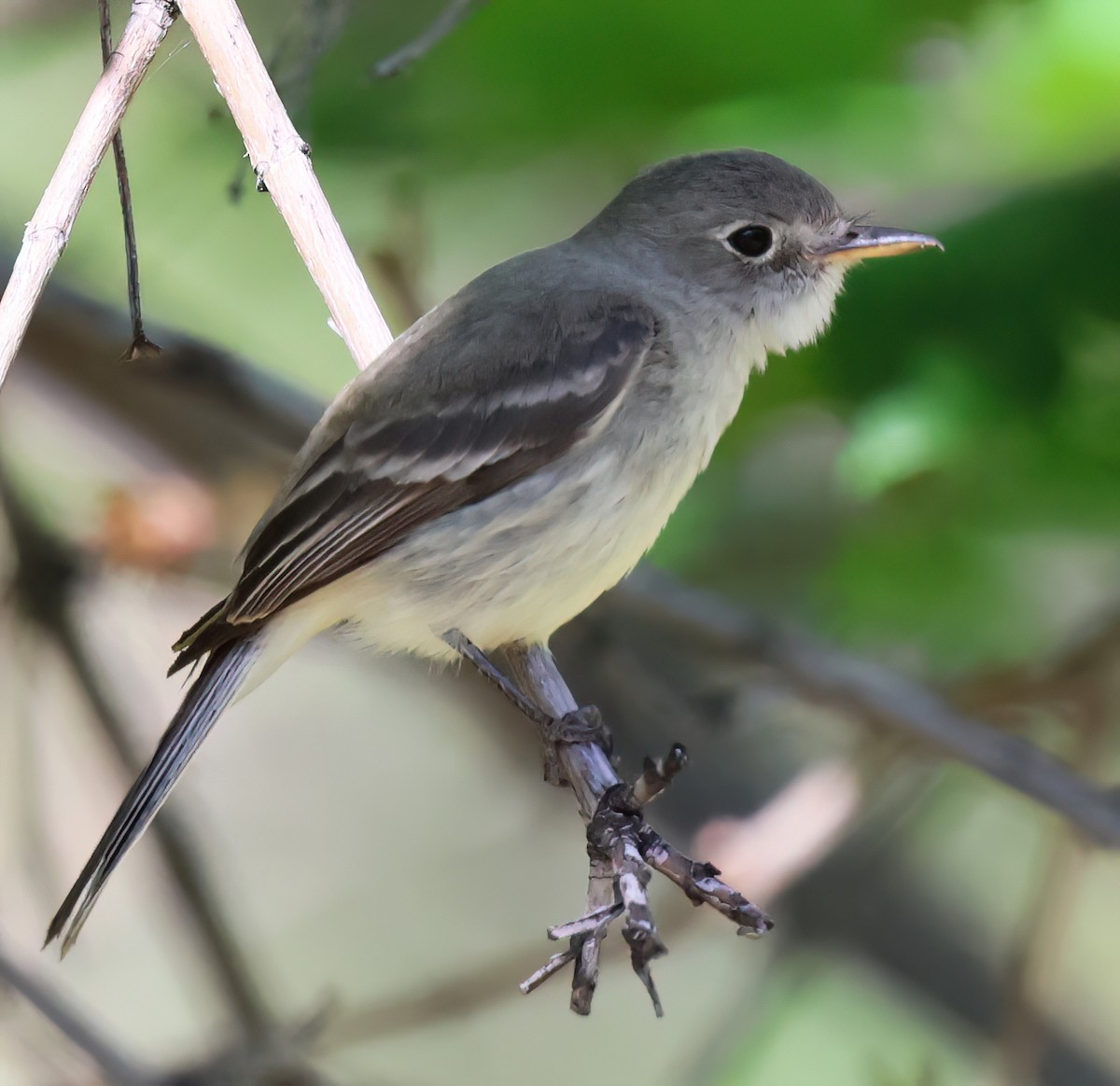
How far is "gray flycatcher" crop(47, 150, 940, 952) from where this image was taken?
2428mm

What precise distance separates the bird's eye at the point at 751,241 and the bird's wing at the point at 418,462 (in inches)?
16.4

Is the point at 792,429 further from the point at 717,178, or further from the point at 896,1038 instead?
the point at 896,1038

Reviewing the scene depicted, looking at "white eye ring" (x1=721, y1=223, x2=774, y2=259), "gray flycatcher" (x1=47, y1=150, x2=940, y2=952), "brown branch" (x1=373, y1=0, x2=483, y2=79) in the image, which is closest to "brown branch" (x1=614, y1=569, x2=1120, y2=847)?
"gray flycatcher" (x1=47, y1=150, x2=940, y2=952)

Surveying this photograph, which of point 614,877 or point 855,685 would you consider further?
point 855,685

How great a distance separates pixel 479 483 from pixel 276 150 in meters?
0.62

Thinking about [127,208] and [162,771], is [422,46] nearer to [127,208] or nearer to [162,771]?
[127,208]

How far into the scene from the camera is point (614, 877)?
1.82 metres

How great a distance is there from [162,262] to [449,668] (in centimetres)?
112

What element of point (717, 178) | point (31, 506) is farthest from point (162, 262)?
point (717, 178)

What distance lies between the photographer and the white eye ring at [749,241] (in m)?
2.79

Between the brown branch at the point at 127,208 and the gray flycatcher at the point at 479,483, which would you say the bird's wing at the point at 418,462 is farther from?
the brown branch at the point at 127,208

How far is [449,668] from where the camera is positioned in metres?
3.36

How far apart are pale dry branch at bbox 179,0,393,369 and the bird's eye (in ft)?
2.44

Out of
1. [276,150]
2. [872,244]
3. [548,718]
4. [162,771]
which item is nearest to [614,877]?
[548,718]
